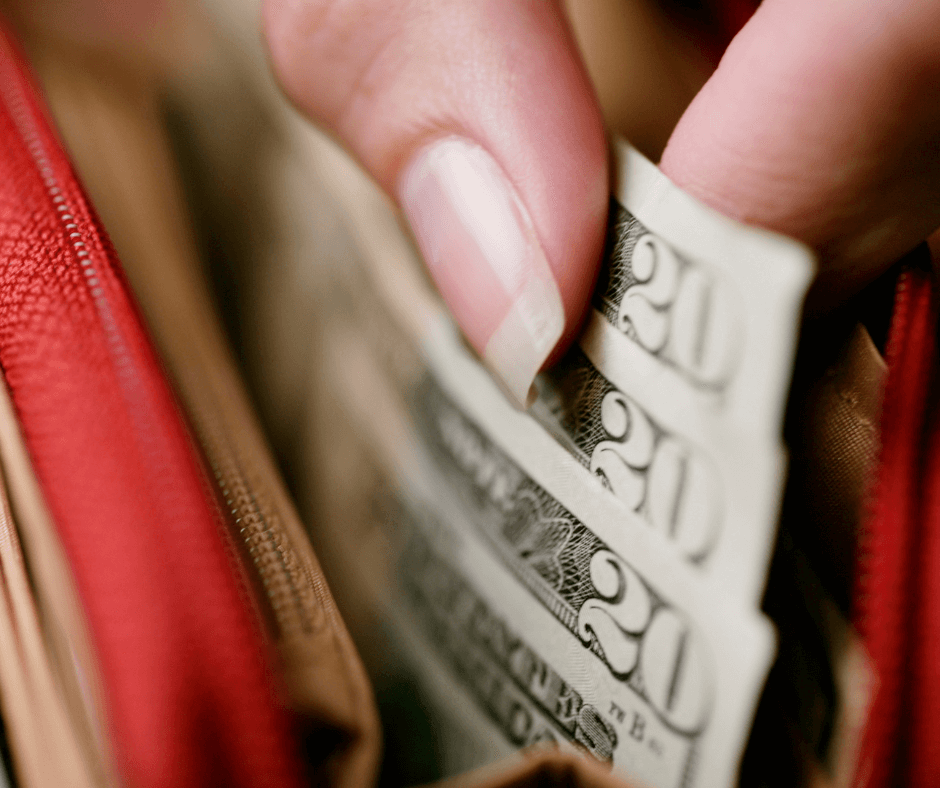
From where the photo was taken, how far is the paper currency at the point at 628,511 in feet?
0.87

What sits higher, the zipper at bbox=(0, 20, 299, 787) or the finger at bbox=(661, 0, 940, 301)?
the finger at bbox=(661, 0, 940, 301)

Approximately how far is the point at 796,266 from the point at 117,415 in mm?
255

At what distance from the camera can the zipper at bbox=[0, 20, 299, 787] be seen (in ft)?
0.79

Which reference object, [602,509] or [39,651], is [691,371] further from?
[39,651]

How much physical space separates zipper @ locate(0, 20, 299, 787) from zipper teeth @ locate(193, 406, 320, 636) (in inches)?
1.5

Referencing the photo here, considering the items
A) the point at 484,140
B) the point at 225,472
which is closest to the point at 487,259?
the point at 484,140

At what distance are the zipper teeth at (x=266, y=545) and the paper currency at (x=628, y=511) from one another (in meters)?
0.13

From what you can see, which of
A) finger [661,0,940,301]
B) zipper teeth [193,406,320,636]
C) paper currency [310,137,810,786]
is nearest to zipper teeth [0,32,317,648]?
zipper teeth [193,406,320,636]

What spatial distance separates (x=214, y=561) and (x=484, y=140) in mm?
229

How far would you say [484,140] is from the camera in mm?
344

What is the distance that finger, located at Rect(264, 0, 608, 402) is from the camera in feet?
1.03

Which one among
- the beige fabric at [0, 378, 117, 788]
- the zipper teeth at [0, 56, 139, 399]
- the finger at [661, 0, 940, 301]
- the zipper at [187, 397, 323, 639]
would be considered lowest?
the beige fabric at [0, 378, 117, 788]

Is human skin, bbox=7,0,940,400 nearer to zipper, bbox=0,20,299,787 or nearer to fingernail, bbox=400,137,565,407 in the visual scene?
fingernail, bbox=400,137,565,407

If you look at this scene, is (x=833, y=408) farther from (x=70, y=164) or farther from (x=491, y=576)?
(x=70, y=164)
